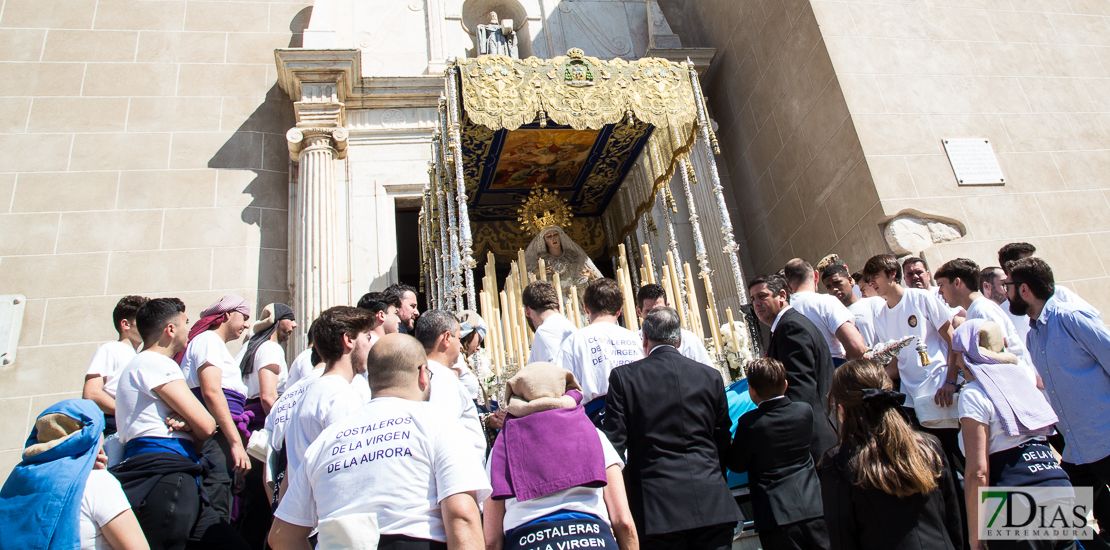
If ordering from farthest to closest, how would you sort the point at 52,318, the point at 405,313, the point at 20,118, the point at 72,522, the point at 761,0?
the point at 761,0 → the point at 20,118 → the point at 52,318 → the point at 405,313 → the point at 72,522

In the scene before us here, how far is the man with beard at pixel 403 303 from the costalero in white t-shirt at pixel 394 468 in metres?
2.03

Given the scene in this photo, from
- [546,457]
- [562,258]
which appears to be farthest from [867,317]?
[562,258]

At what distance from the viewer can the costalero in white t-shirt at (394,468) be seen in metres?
1.97

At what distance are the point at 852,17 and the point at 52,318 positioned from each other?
29.0 ft

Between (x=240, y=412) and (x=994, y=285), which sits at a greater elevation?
(x=994, y=285)

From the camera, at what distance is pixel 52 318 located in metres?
6.86

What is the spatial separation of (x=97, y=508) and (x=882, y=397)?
9.39 ft

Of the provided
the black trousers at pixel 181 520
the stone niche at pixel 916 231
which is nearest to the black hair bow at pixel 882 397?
the black trousers at pixel 181 520

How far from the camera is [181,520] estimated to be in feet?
9.41

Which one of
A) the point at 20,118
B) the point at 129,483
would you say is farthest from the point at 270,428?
the point at 20,118

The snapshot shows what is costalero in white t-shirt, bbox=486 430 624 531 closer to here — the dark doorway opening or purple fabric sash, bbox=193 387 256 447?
purple fabric sash, bbox=193 387 256 447

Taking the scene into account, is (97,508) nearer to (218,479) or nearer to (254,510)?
(218,479)

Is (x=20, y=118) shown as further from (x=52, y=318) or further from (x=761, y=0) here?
(x=761, y=0)

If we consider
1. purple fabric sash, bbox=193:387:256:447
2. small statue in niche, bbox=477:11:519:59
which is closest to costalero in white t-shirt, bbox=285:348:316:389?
purple fabric sash, bbox=193:387:256:447
